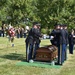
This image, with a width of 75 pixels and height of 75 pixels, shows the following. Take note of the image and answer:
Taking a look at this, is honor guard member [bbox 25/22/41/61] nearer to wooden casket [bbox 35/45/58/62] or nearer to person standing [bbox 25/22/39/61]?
person standing [bbox 25/22/39/61]

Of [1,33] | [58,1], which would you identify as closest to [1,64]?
[1,33]

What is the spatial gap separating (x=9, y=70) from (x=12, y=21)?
39233 millimetres

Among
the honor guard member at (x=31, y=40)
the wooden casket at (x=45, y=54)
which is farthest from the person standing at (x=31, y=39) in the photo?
the wooden casket at (x=45, y=54)

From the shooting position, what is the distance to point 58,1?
48312mm

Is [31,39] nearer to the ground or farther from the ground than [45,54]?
farther from the ground

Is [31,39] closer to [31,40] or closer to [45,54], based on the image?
[31,40]

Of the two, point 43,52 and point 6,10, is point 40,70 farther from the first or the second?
point 6,10

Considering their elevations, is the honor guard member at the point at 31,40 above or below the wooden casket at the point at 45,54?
above

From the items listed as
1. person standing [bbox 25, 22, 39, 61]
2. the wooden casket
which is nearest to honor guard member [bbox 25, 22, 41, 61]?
person standing [bbox 25, 22, 39, 61]

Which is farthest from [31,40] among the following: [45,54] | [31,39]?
[45,54]

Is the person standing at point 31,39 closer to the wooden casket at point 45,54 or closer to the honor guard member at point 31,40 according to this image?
the honor guard member at point 31,40

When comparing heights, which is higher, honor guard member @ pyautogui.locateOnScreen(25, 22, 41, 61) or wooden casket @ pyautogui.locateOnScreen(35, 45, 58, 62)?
honor guard member @ pyautogui.locateOnScreen(25, 22, 41, 61)

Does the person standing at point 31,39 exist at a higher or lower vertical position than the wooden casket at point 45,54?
higher

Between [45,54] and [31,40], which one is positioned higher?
[31,40]
